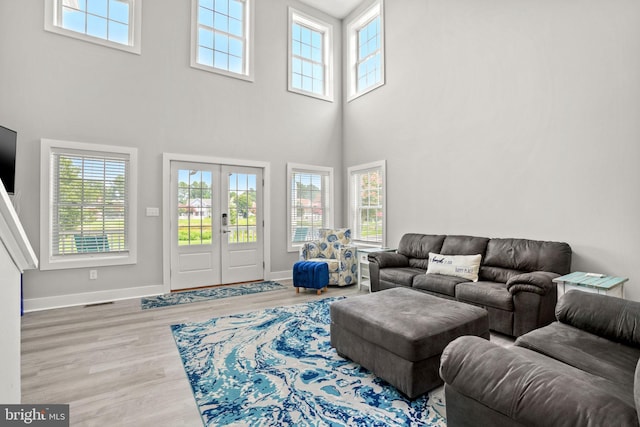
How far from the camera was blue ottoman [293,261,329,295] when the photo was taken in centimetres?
448

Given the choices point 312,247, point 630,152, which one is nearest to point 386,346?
point 630,152

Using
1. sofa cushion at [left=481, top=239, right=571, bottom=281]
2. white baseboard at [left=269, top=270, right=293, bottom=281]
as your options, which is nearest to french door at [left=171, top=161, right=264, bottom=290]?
white baseboard at [left=269, top=270, right=293, bottom=281]

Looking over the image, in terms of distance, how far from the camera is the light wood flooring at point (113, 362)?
6.20 ft

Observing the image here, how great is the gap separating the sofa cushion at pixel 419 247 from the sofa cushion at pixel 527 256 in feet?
2.41

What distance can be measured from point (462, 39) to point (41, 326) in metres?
6.21

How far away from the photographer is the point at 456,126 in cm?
430

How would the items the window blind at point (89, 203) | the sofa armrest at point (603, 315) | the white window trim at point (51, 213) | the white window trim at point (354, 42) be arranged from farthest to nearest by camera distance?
the white window trim at point (354, 42), the window blind at point (89, 203), the white window trim at point (51, 213), the sofa armrest at point (603, 315)

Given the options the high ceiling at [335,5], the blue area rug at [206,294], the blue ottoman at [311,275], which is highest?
the high ceiling at [335,5]

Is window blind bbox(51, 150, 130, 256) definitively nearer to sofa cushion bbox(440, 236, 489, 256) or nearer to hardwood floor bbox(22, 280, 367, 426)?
hardwood floor bbox(22, 280, 367, 426)

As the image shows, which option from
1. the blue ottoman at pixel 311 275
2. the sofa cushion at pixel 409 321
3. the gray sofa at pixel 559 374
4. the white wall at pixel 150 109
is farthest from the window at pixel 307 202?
the gray sofa at pixel 559 374

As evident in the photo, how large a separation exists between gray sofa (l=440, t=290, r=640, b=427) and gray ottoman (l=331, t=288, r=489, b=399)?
1.49 feet

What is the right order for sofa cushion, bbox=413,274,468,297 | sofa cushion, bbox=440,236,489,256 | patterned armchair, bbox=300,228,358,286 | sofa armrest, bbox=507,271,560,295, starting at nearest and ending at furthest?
sofa armrest, bbox=507,271,560,295 < sofa cushion, bbox=413,274,468,297 < sofa cushion, bbox=440,236,489,256 < patterned armchair, bbox=300,228,358,286

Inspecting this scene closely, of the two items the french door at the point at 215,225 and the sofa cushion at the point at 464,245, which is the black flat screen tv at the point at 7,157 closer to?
the french door at the point at 215,225

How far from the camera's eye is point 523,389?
3.72 feet
